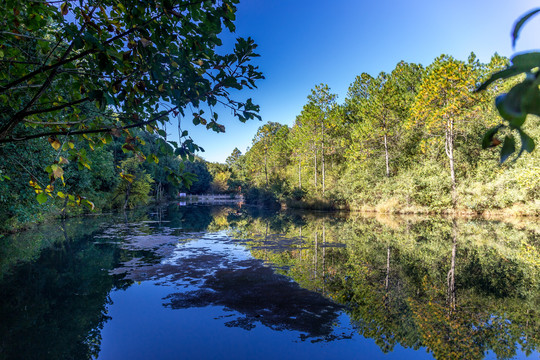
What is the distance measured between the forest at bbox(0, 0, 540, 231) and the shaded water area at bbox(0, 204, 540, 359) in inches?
89.0

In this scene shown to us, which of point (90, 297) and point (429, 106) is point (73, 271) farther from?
point (429, 106)

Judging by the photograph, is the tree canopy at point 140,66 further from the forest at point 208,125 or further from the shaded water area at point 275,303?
the shaded water area at point 275,303

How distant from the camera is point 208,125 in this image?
2.75 metres

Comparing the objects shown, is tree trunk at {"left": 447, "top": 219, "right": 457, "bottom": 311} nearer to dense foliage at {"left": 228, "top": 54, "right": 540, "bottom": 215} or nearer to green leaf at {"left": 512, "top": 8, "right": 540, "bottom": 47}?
green leaf at {"left": 512, "top": 8, "right": 540, "bottom": 47}

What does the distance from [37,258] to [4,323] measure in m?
5.34

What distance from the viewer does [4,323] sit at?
191 inches

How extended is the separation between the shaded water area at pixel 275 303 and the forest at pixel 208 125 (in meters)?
2.26

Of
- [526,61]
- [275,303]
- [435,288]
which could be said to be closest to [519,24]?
[526,61]

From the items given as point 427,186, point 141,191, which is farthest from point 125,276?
point 141,191

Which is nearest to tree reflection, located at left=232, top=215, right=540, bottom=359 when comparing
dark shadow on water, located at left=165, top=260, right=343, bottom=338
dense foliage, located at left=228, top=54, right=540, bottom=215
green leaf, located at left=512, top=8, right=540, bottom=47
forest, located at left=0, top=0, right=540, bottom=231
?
dark shadow on water, located at left=165, top=260, right=343, bottom=338

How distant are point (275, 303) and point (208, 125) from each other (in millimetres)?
3923

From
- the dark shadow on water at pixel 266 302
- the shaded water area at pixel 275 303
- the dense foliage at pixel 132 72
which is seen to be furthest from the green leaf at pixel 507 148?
the dark shadow on water at pixel 266 302

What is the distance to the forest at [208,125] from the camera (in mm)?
2254

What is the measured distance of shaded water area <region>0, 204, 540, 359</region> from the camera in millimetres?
4016
